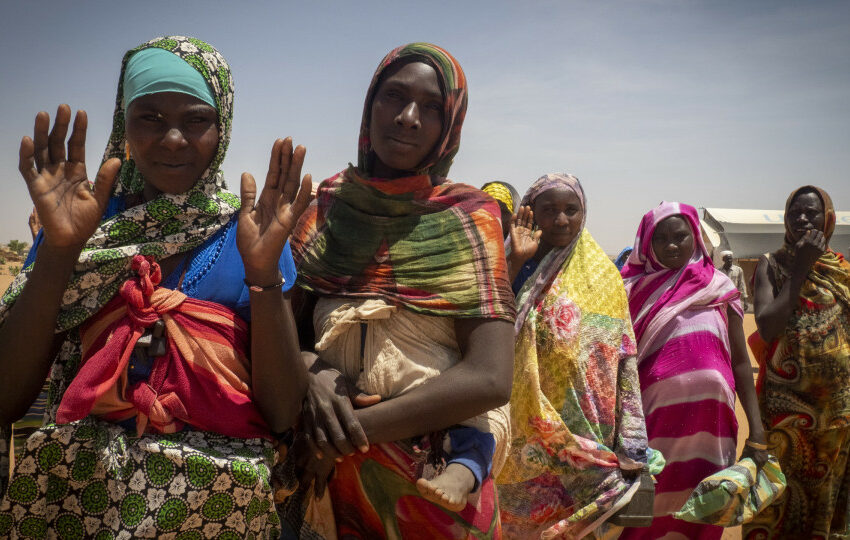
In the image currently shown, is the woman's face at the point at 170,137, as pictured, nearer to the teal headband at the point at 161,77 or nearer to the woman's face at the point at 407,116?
the teal headband at the point at 161,77

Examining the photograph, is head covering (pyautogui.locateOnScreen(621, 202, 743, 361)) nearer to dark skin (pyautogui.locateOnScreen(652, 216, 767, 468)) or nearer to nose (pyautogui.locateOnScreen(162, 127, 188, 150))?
dark skin (pyautogui.locateOnScreen(652, 216, 767, 468))

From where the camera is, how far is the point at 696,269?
15.6 feet

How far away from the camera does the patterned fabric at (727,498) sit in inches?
166

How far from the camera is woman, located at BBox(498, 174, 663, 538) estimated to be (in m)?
3.47

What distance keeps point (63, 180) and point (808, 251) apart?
518 cm

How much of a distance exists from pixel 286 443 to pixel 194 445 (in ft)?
1.19

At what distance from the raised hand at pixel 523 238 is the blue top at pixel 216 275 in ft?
5.72

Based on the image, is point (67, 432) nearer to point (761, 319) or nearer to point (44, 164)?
point (44, 164)

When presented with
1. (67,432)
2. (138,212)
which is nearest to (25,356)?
(67,432)

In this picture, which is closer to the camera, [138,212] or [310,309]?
[138,212]

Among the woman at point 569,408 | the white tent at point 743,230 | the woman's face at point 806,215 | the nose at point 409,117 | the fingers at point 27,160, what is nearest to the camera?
the fingers at point 27,160

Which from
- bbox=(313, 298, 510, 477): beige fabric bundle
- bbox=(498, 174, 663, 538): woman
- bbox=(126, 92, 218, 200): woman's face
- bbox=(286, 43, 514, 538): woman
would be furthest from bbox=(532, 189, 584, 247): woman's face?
bbox=(126, 92, 218, 200): woman's face

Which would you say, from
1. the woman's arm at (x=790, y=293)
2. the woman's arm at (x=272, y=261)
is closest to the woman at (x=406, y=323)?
the woman's arm at (x=272, y=261)

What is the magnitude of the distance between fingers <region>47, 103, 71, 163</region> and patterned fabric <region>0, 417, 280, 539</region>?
0.77 metres
